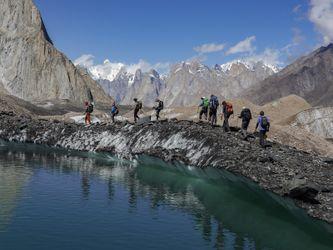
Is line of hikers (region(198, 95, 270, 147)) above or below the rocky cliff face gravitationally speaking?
below

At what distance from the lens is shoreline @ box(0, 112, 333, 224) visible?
116ft

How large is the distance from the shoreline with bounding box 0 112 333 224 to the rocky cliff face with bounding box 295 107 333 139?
152 feet

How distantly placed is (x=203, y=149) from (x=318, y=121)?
200 ft

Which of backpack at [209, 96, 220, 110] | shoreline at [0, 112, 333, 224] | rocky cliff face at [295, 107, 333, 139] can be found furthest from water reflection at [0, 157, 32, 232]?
rocky cliff face at [295, 107, 333, 139]

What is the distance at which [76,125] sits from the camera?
82375mm

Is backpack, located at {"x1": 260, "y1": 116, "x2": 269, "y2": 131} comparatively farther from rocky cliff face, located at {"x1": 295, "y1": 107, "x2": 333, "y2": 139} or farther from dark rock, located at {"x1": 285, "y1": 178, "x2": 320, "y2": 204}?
rocky cliff face, located at {"x1": 295, "y1": 107, "x2": 333, "y2": 139}

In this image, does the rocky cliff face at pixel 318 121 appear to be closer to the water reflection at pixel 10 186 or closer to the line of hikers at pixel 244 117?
the line of hikers at pixel 244 117

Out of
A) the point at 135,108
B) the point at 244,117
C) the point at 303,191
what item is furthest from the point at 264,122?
the point at 135,108

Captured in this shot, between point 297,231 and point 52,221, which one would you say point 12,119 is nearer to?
point 52,221

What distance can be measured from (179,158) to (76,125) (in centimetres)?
3116

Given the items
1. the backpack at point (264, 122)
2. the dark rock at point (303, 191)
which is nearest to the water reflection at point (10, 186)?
the dark rock at point (303, 191)

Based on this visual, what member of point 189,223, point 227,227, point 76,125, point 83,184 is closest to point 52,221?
point 189,223

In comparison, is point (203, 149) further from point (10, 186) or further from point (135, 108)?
point (10, 186)

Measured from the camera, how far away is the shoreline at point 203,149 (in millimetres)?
35281
